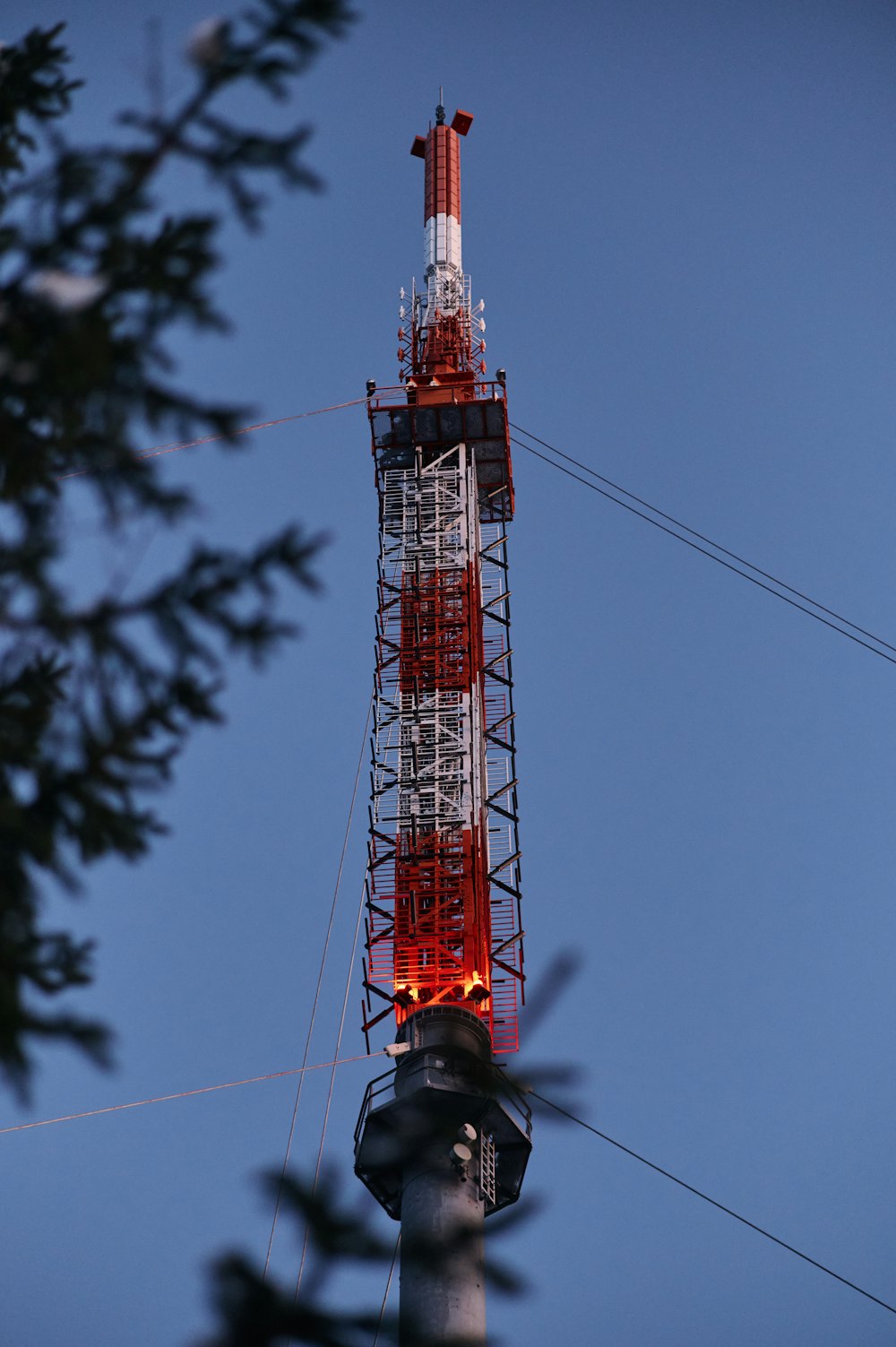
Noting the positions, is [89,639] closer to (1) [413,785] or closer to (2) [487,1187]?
(2) [487,1187]

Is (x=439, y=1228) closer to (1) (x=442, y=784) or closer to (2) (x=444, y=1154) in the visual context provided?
(2) (x=444, y=1154)

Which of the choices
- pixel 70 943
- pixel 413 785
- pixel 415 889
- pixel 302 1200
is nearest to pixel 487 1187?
pixel 415 889

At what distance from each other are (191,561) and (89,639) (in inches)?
25.3

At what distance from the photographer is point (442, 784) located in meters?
39.1

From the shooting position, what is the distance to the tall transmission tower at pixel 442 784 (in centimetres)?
3122

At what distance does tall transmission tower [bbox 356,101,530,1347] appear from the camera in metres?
31.2

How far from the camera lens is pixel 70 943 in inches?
308

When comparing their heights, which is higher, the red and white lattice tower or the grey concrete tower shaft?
the red and white lattice tower

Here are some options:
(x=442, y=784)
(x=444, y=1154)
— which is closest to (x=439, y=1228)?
(x=444, y=1154)

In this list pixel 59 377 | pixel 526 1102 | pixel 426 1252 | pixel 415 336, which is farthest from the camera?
pixel 415 336

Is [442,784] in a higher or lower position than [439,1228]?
higher

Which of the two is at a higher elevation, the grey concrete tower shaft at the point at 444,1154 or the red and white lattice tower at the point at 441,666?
the red and white lattice tower at the point at 441,666

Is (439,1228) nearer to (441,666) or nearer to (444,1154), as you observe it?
(444,1154)

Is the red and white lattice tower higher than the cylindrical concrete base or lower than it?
higher
